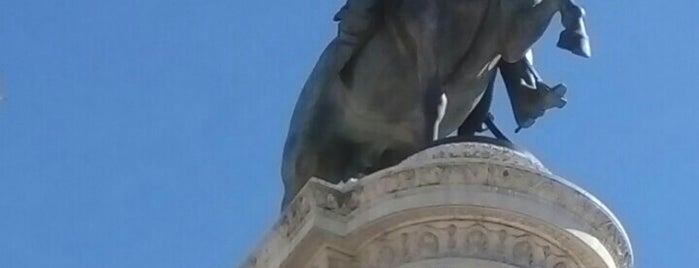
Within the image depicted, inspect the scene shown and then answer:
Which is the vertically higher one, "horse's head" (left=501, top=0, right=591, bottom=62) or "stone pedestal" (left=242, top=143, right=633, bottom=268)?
"horse's head" (left=501, top=0, right=591, bottom=62)

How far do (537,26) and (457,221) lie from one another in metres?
2.44

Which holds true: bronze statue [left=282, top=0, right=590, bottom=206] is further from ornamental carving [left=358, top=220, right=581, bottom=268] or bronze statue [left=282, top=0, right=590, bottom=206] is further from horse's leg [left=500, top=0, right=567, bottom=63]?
ornamental carving [left=358, top=220, right=581, bottom=268]

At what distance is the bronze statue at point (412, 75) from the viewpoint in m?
12.4

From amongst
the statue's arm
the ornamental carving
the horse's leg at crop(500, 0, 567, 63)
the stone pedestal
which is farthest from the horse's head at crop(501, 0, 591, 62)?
the ornamental carving

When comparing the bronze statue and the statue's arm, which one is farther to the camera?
the statue's arm

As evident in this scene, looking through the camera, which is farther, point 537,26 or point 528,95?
point 528,95

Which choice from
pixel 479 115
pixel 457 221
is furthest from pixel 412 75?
pixel 457 221

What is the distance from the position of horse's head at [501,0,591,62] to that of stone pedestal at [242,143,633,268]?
6.41 feet

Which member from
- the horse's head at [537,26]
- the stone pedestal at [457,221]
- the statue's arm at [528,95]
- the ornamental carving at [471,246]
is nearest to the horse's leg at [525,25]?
the horse's head at [537,26]

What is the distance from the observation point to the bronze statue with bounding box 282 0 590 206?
40.6 feet

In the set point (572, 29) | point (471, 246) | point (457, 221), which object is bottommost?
point (471, 246)

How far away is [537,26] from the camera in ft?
40.7

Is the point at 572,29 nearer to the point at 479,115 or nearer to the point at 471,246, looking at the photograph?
the point at 479,115

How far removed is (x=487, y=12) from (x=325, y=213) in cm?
270
